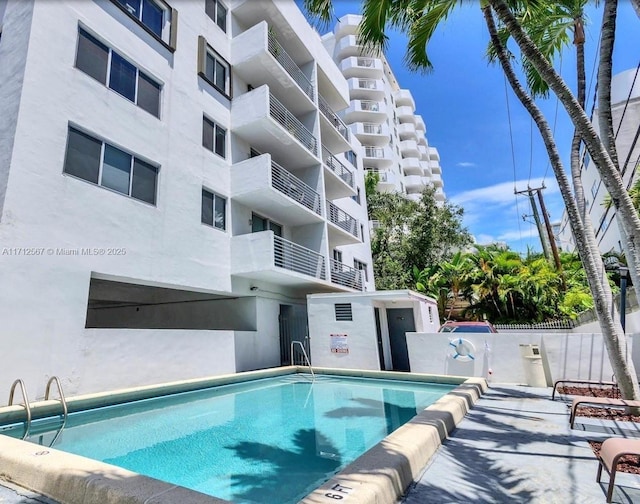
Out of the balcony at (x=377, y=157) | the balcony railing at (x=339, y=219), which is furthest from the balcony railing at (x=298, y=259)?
the balcony at (x=377, y=157)

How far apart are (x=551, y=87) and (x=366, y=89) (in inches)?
1952

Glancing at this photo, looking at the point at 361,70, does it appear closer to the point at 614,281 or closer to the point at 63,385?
the point at 614,281

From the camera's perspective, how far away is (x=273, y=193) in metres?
14.4

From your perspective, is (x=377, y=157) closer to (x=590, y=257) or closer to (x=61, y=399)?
(x=590, y=257)

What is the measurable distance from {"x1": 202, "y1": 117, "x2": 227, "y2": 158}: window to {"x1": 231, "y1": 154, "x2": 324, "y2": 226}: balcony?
1.02 m

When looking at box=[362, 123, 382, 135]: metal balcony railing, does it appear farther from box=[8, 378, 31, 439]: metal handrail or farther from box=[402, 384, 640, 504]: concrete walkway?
box=[8, 378, 31, 439]: metal handrail

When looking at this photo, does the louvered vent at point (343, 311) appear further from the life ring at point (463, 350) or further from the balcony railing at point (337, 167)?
the balcony railing at point (337, 167)

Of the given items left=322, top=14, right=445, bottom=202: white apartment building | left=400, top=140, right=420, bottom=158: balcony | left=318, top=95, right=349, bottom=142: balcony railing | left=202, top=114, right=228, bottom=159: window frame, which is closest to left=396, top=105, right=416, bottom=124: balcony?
left=322, top=14, right=445, bottom=202: white apartment building

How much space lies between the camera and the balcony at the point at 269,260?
13391 millimetres

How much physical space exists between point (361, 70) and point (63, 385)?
54.2 metres

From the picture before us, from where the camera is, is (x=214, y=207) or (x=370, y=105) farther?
(x=370, y=105)

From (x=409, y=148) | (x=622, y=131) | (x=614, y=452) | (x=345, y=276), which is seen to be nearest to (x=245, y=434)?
(x=614, y=452)

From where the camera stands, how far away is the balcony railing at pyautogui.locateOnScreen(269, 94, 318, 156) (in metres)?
16.2

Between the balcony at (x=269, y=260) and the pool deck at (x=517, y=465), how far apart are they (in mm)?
8859
